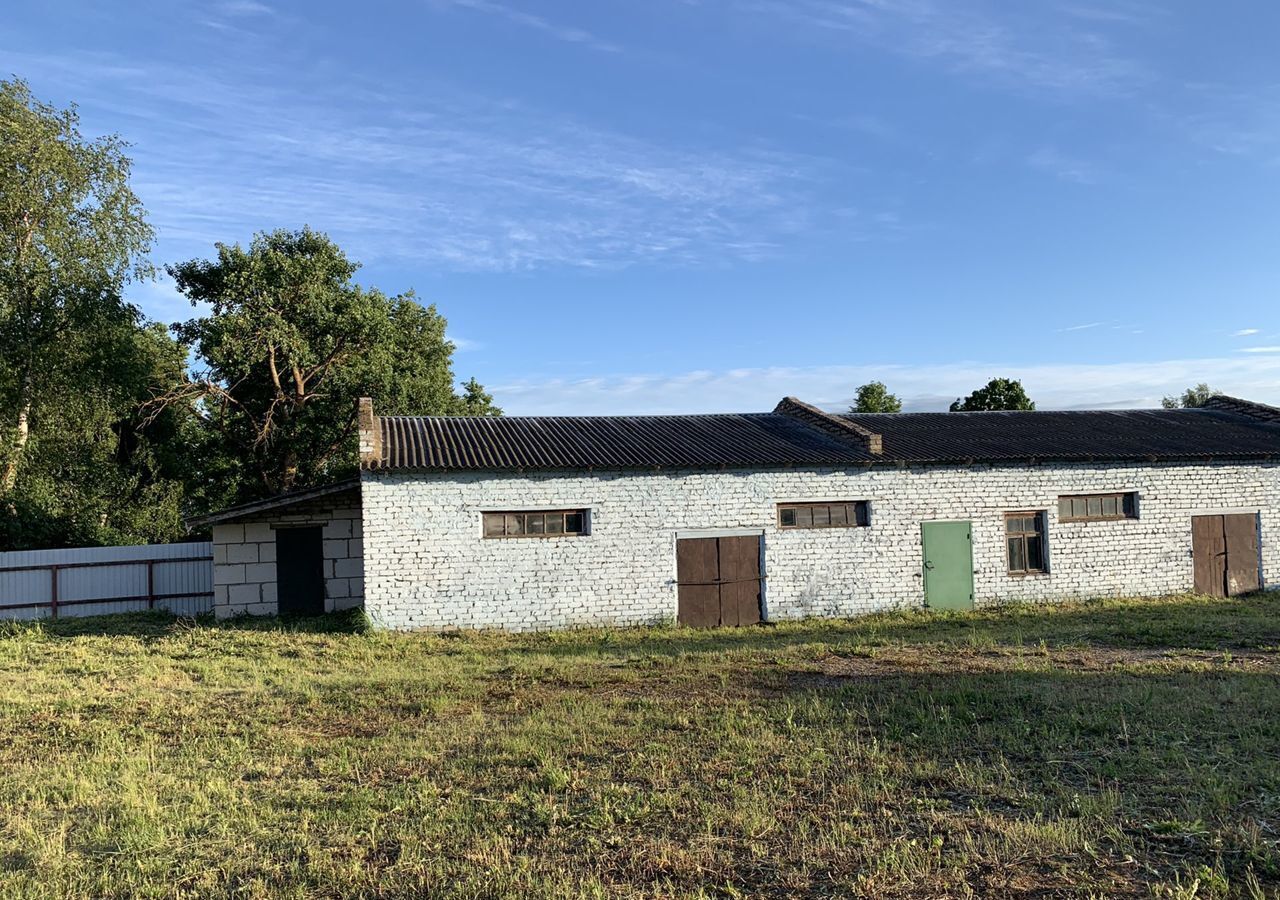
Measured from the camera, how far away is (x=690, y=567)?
16906 mm

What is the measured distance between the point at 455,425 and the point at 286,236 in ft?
41.2

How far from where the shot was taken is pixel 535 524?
16359mm

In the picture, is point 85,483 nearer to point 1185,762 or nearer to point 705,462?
point 705,462

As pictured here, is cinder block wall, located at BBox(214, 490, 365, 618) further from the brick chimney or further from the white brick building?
the brick chimney

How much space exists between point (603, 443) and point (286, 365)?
12774mm

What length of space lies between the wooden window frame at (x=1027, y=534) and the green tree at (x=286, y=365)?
18.3 meters

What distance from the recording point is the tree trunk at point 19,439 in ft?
69.6

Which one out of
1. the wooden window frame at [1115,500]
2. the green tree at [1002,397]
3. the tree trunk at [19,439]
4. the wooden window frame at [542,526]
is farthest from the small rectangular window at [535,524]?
the green tree at [1002,397]

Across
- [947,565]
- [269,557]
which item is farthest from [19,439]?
[947,565]

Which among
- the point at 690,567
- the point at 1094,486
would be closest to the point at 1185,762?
the point at 690,567

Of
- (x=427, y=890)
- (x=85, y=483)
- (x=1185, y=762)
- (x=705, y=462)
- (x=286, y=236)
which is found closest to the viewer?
(x=427, y=890)

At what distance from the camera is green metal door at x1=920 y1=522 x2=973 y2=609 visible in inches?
701

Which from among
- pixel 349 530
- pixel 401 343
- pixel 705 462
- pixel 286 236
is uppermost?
pixel 286 236

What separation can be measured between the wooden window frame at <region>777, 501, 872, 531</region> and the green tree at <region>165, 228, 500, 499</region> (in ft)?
48.0
